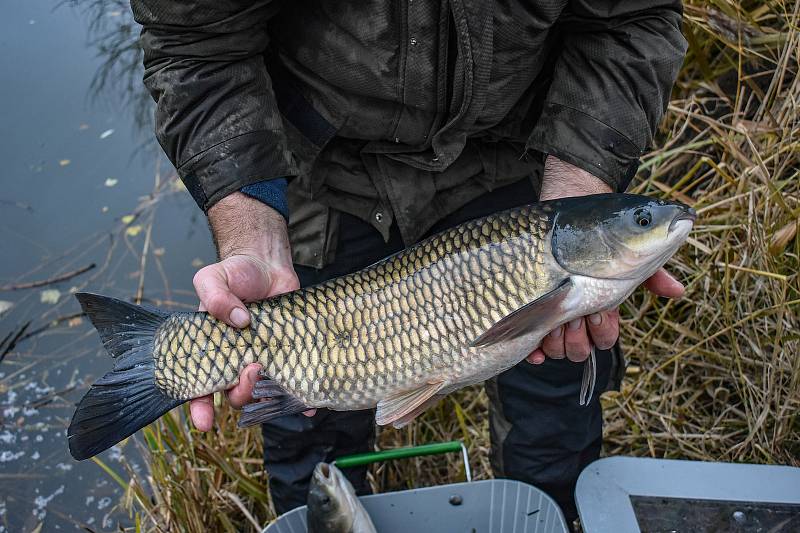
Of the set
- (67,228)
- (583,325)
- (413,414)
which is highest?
(583,325)

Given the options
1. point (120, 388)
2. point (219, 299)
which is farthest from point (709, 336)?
point (120, 388)

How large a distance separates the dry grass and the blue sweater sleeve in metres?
0.85

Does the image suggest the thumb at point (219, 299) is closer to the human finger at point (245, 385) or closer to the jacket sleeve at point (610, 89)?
the human finger at point (245, 385)

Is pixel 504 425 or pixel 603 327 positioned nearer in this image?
pixel 603 327

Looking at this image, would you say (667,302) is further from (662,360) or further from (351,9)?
(351,9)

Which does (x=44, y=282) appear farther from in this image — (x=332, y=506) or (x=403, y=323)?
(x=403, y=323)

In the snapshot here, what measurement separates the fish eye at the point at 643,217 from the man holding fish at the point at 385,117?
19cm

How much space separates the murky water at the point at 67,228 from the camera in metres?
2.71

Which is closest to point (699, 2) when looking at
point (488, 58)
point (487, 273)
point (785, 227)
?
point (785, 227)

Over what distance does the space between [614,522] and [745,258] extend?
3.04 ft

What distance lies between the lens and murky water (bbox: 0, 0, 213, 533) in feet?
8.88

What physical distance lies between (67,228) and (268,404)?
8.04ft

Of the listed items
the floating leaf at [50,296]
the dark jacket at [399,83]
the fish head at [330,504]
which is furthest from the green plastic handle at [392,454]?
the floating leaf at [50,296]

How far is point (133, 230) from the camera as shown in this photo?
11.9ft
